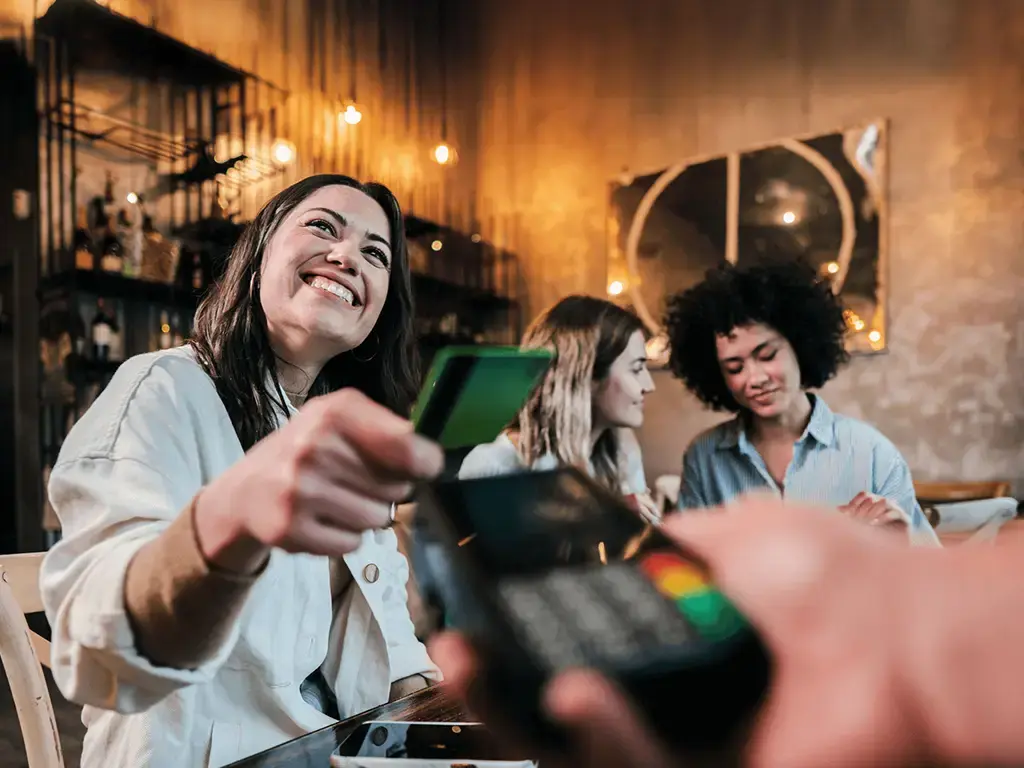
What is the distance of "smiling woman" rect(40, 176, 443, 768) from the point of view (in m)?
0.37

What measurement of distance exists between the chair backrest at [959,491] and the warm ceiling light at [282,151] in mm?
2835

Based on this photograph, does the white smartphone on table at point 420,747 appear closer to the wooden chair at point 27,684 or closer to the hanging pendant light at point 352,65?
the wooden chair at point 27,684

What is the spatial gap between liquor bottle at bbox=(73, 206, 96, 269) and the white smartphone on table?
2247 millimetres

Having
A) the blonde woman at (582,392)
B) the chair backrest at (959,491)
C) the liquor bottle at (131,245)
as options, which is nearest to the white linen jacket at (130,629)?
the blonde woman at (582,392)

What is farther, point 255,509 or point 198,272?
point 198,272

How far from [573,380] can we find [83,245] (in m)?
1.74

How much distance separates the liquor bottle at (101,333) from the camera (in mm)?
2562

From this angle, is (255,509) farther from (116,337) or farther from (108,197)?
(108,197)

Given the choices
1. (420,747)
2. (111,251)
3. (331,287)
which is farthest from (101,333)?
(420,747)

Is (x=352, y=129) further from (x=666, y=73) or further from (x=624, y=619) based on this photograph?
(x=624, y=619)

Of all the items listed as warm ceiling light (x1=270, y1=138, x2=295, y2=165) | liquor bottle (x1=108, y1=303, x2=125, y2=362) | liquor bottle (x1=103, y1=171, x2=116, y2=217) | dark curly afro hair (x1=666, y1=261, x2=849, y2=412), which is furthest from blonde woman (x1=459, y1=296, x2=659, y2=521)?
warm ceiling light (x1=270, y1=138, x2=295, y2=165)

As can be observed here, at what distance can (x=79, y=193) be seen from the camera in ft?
8.70

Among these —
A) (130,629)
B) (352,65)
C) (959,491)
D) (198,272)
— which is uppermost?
(352,65)

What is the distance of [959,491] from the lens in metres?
3.00
